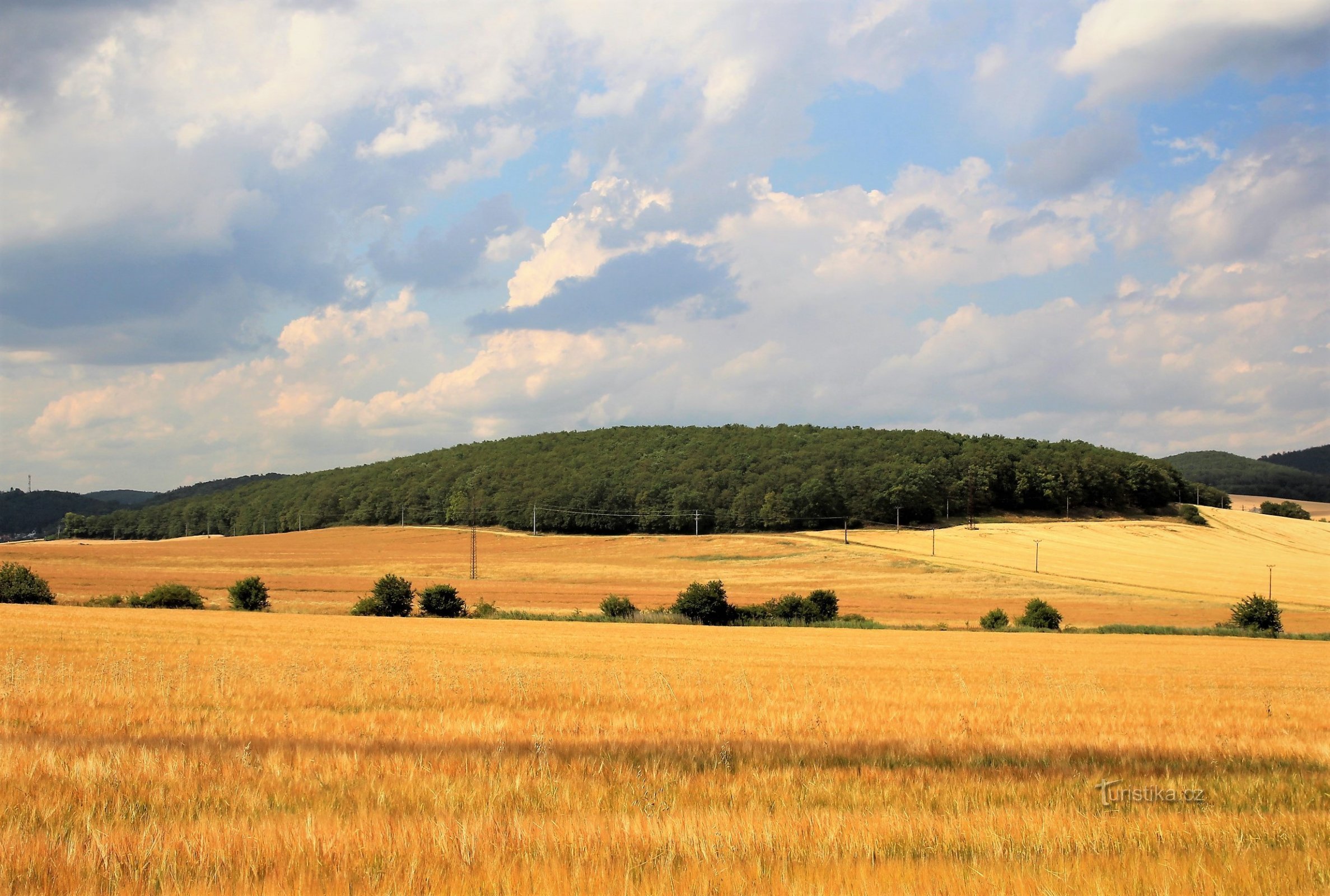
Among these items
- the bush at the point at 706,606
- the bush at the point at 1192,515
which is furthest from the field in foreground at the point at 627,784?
the bush at the point at 1192,515

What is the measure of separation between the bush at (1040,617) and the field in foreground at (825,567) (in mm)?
3527

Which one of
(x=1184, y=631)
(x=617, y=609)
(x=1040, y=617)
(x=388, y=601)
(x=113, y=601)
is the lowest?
(x=1184, y=631)

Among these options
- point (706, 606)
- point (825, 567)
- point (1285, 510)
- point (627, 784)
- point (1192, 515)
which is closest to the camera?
point (627, 784)

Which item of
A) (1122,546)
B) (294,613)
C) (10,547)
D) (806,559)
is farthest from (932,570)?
(10,547)

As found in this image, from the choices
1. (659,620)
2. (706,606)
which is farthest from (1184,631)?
(659,620)

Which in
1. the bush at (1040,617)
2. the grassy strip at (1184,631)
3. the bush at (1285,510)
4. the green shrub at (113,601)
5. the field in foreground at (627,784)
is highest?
the bush at (1285,510)

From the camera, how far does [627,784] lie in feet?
26.7

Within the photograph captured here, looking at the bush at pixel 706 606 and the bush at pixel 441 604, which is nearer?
the bush at pixel 706 606

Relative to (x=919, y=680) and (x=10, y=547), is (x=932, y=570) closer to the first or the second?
(x=919, y=680)

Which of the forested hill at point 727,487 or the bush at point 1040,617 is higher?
the forested hill at point 727,487

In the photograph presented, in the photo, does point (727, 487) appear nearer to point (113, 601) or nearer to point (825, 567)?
point (825, 567)

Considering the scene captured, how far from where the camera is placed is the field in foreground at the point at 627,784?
207 inches

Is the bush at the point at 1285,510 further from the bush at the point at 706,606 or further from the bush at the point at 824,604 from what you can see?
the bush at the point at 706,606

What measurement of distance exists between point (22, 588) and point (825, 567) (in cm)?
7442
